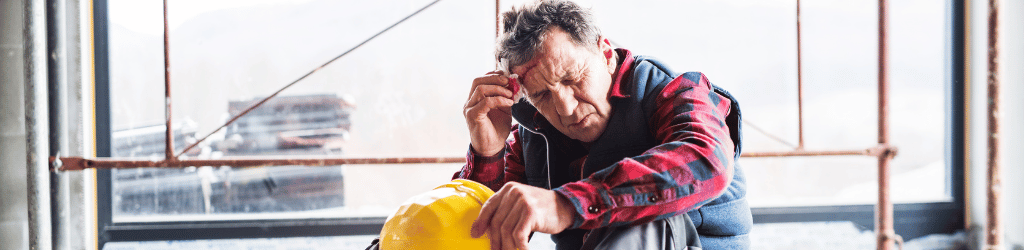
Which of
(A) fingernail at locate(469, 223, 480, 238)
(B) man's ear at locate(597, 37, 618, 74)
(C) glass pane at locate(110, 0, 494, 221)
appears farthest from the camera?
(C) glass pane at locate(110, 0, 494, 221)

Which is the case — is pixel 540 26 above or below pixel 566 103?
above

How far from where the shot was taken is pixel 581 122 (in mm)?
977

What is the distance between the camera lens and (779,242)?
2.03 metres

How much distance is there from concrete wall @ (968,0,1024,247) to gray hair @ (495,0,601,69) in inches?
63.0

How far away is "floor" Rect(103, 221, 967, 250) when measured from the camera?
196cm

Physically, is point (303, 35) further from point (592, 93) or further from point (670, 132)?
point (670, 132)

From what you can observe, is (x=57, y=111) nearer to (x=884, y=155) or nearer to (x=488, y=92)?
(x=488, y=92)

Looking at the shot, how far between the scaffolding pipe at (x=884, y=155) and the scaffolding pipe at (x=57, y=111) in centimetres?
225

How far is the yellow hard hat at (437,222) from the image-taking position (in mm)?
781

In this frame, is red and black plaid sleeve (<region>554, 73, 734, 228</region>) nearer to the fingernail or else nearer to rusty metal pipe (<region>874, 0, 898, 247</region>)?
the fingernail

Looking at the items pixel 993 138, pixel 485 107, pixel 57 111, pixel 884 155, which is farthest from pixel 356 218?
pixel 993 138

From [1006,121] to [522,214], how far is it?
6.79 feet

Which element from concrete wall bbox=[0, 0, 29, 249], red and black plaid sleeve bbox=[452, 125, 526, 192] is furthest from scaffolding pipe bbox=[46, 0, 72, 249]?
red and black plaid sleeve bbox=[452, 125, 526, 192]

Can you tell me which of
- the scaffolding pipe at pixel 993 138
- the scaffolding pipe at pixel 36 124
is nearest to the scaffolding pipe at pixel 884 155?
the scaffolding pipe at pixel 993 138
